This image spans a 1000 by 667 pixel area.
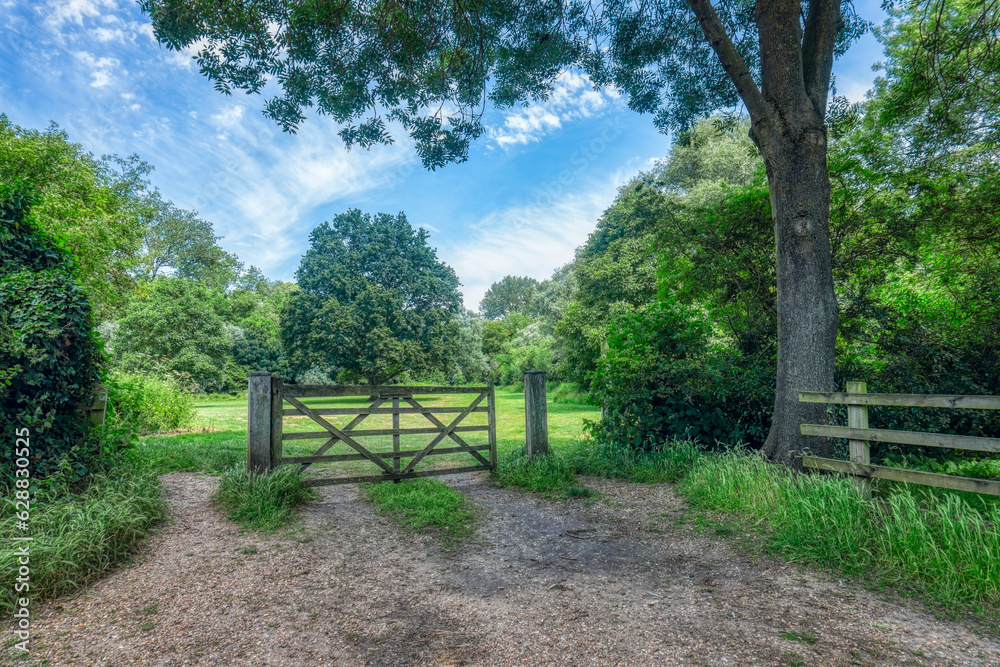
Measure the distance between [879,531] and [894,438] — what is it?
0.88 m

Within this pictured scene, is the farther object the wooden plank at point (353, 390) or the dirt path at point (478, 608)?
the wooden plank at point (353, 390)

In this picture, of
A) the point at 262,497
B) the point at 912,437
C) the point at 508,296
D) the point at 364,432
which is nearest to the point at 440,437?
the point at 364,432

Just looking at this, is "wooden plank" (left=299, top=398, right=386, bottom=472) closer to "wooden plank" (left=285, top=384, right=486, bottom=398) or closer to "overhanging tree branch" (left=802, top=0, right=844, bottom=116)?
"wooden plank" (left=285, top=384, right=486, bottom=398)

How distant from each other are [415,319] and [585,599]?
74.4ft

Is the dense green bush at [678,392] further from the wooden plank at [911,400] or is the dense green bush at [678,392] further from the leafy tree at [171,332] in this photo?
the leafy tree at [171,332]

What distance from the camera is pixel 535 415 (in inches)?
289

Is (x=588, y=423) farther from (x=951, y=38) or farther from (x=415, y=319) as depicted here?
(x=415, y=319)

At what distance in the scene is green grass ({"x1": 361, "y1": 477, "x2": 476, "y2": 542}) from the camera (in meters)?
4.87

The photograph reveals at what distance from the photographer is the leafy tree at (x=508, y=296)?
72975mm

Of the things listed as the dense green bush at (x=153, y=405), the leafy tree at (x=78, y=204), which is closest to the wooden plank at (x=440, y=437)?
the dense green bush at (x=153, y=405)

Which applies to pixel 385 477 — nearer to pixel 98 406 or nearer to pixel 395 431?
pixel 395 431

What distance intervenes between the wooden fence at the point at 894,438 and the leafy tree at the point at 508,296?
66863 mm

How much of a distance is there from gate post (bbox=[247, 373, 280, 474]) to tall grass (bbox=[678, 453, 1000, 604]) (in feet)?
16.5

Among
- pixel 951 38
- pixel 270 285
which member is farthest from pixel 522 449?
pixel 270 285
